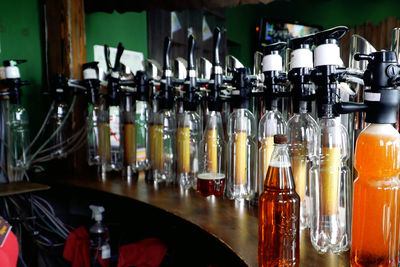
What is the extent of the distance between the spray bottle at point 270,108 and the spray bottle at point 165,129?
489 mm

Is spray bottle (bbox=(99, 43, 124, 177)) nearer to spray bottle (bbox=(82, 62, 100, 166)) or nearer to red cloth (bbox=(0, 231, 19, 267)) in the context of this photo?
spray bottle (bbox=(82, 62, 100, 166))

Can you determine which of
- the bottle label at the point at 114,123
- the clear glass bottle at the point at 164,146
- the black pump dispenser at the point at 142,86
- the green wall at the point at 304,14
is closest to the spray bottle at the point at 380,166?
the clear glass bottle at the point at 164,146

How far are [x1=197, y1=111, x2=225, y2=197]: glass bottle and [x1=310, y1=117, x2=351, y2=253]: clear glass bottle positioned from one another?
1.65ft

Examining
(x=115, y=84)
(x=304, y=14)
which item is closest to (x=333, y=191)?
(x=115, y=84)

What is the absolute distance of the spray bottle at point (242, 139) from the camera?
114 centimetres

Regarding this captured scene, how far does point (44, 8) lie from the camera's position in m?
2.29

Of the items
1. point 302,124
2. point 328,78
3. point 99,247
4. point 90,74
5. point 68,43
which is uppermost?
point 68,43

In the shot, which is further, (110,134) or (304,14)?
(304,14)

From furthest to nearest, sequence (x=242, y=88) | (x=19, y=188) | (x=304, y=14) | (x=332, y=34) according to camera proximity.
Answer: (x=304, y=14) → (x=19, y=188) → (x=242, y=88) → (x=332, y=34)

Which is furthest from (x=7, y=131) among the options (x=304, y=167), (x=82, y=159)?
(x=304, y=167)

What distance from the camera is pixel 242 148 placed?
45.6 inches

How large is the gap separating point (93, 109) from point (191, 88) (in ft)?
2.62

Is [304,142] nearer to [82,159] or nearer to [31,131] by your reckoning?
[82,159]

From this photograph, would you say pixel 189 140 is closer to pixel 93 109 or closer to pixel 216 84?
pixel 216 84
